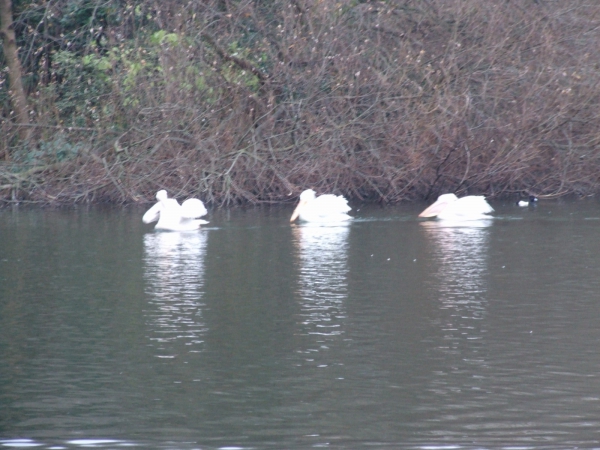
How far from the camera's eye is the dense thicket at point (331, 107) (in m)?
17.7

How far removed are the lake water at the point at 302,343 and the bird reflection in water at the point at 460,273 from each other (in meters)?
0.03

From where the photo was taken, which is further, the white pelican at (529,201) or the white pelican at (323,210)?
the white pelican at (529,201)

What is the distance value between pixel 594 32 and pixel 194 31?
23.9 ft

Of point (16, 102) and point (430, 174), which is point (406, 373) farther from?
point (16, 102)

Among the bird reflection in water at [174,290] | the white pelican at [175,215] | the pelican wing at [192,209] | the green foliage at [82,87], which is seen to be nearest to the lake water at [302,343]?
the bird reflection in water at [174,290]

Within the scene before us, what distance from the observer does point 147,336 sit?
6848 mm

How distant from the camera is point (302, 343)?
659 cm

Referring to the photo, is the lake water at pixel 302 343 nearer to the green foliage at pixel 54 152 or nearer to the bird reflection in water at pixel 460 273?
the bird reflection in water at pixel 460 273

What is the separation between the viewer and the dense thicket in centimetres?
1767

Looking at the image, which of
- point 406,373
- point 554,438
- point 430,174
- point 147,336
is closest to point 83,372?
point 147,336

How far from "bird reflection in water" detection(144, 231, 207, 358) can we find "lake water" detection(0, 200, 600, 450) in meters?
0.03

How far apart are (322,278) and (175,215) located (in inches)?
172

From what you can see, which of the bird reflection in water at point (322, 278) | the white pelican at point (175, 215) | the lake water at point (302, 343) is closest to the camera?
the lake water at point (302, 343)

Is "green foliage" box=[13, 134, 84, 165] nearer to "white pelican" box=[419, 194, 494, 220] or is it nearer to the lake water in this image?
the lake water
